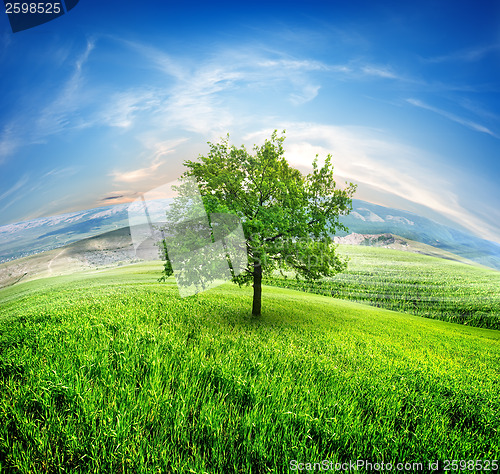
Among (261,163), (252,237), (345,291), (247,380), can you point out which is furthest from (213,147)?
(345,291)

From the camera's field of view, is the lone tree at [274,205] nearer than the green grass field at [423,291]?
Yes

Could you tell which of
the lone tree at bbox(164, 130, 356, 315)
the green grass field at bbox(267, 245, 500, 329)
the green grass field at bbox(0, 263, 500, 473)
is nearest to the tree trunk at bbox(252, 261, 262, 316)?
the lone tree at bbox(164, 130, 356, 315)

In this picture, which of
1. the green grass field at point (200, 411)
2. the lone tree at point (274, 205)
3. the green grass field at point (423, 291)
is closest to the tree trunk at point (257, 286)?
the lone tree at point (274, 205)

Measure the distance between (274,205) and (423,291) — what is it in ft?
134

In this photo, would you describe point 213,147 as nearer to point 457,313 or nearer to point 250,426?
point 250,426

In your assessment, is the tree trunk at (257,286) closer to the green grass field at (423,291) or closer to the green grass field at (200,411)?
the green grass field at (200,411)

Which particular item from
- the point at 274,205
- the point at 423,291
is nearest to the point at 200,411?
the point at 274,205

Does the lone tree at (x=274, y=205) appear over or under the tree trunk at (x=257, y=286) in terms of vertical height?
over

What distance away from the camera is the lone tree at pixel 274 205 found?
11.2 m

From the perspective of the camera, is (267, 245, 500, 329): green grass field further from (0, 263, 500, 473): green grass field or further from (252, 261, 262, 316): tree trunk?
(0, 263, 500, 473): green grass field

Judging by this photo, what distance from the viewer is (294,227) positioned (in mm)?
11672

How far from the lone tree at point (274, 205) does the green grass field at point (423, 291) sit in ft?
53.4

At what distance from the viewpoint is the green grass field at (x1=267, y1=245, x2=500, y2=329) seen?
100 ft

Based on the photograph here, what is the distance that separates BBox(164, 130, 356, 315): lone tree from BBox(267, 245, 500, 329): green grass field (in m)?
16.3
